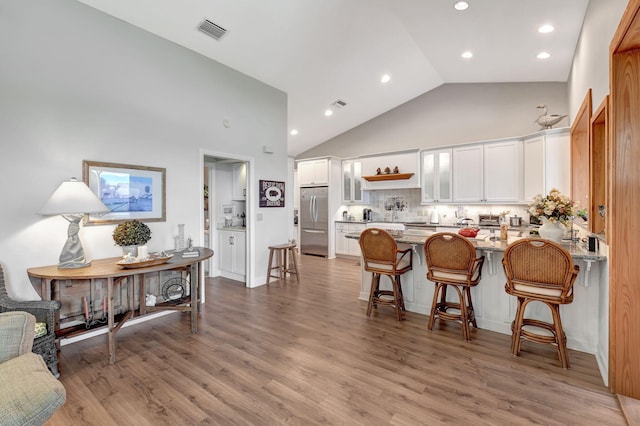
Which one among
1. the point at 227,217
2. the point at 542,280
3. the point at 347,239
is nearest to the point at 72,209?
the point at 227,217

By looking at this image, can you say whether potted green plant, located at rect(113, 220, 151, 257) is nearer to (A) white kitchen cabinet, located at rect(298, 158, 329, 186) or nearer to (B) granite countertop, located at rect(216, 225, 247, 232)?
(B) granite countertop, located at rect(216, 225, 247, 232)

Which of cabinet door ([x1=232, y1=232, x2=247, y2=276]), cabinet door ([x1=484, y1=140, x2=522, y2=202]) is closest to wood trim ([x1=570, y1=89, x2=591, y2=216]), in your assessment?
cabinet door ([x1=484, y1=140, x2=522, y2=202])

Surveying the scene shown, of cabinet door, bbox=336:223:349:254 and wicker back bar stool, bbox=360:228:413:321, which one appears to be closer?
wicker back bar stool, bbox=360:228:413:321

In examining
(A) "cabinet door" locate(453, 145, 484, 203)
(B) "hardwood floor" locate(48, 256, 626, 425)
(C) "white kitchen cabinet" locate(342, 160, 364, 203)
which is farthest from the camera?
(C) "white kitchen cabinet" locate(342, 160, 364, 203)

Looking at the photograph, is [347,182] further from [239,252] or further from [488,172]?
[239,252]

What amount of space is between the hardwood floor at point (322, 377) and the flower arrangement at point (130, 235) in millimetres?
987

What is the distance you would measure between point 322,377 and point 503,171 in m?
5.06

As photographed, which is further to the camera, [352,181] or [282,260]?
[352,181]

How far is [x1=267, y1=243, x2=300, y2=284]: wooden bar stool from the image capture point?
4.98 m

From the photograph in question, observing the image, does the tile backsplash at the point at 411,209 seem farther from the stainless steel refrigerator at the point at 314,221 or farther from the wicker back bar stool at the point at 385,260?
the wicker back bar stool at the point at 385,260

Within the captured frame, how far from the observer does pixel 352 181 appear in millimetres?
7566

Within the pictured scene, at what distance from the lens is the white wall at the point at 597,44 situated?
2143 millimetres

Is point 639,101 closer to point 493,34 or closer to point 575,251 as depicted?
point 575,251

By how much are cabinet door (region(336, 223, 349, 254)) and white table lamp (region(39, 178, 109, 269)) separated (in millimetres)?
5325
